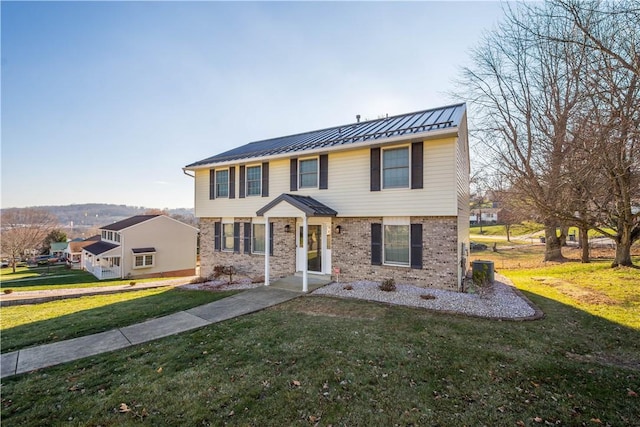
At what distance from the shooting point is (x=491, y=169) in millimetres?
17531

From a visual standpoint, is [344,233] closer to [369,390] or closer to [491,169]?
[369,390]

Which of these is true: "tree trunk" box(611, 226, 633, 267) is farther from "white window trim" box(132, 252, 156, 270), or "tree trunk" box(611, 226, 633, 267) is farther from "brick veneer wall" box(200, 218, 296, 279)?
"white window trim" box(132, 252, 156, 270)

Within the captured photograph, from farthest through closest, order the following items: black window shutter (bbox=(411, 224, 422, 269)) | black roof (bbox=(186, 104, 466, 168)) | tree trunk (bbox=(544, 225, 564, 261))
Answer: tree trunk (bbox=(544, 225, 564, 261))
black window shutter (bbox=(411, 224, 422, 269))
black roof (bbox=(186, 104, 466, 168))

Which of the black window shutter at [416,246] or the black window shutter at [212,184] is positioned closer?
the black window shutter at [416,246]

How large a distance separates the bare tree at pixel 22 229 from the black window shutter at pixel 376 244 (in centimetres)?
4555

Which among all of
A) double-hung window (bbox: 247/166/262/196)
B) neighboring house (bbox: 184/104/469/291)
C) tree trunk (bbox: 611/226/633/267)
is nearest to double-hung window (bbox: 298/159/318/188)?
neighboring house (bbox: 184/104/469/291)

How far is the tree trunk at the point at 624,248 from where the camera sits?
12141mm

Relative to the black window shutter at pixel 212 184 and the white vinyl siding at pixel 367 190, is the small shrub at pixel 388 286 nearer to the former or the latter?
the white vinyl siding at pixel 367 190

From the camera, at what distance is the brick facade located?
Result: 29.8ft

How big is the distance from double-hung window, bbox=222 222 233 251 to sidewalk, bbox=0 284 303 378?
5.14 metres

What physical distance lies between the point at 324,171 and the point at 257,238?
4693 millimetres

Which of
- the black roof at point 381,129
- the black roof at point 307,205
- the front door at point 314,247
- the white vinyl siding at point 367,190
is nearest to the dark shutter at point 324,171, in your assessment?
the white vinyl siding at point 367,190

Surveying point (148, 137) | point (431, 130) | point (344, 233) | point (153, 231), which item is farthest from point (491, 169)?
point (153, 231)

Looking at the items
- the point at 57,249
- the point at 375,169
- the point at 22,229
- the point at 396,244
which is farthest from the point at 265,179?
the point at 57,249
